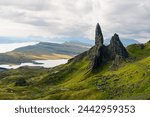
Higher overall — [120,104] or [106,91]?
[120,104]

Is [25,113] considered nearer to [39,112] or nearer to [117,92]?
[39,112]

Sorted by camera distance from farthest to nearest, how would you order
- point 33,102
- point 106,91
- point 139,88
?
1. point 106,91
2. point 139,88
3. point 33,102

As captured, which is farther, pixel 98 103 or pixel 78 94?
pixel 78 94

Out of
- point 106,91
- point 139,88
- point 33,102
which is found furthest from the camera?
point 106,91

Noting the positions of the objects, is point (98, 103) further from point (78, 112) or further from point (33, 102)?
point (33, 102)

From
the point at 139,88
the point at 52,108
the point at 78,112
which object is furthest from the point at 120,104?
the point at 139,88

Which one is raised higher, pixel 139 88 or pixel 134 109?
pixel 134 109

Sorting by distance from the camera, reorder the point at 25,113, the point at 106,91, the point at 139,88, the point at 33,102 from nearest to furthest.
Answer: the point at 25,113 < the point at 33,102 < the point at 139,88 < the point at 106,91

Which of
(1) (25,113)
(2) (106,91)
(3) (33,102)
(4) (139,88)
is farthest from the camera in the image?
(2) (106,91)

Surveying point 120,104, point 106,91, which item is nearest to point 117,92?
point 106,91
